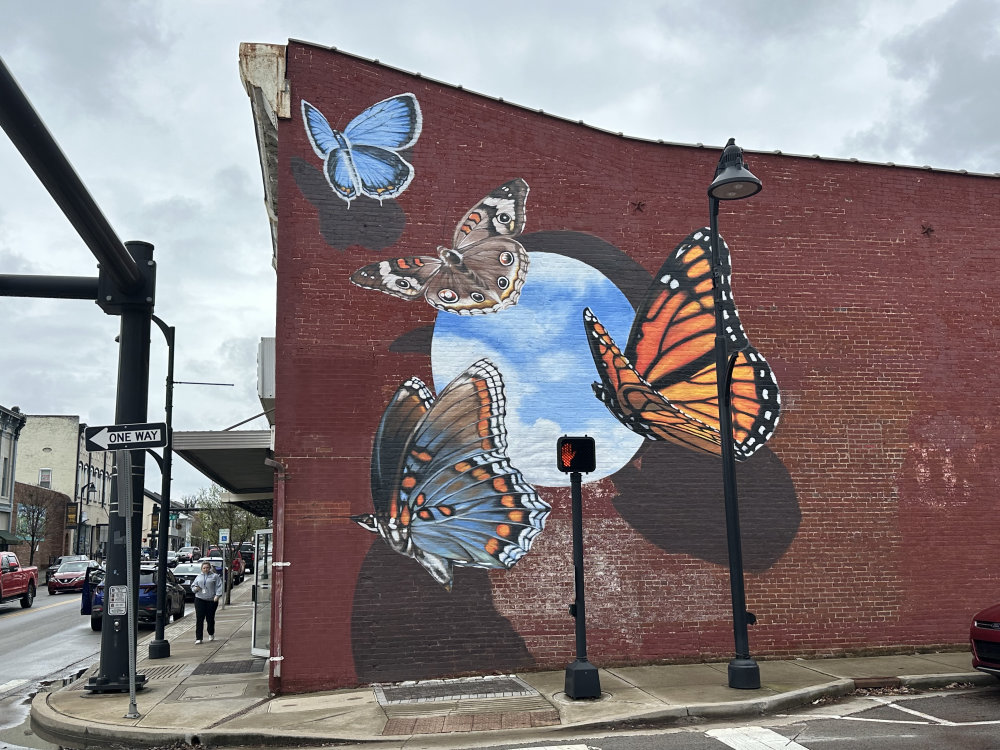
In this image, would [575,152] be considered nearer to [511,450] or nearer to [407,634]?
[511,450]

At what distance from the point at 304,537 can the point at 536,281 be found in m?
4.83

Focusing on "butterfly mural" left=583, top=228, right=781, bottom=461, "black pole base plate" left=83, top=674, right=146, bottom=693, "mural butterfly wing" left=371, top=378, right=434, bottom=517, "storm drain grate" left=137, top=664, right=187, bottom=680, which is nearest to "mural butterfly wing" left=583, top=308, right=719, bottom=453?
"butterfly mural" left=583, top=228, right=781, bottom=461

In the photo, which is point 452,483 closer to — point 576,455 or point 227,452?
point 576,455

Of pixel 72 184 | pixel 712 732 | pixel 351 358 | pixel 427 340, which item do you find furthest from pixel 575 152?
pixel 712 732

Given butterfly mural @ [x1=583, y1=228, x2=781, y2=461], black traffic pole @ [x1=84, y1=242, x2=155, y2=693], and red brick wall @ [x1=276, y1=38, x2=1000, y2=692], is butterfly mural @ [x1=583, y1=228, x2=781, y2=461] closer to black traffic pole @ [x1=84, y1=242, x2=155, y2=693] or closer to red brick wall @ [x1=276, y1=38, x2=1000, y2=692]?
red brick wall @ [x1=276, y1=38, x2=1000, y2=692]

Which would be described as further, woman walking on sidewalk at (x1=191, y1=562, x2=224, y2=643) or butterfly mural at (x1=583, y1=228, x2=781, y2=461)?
woman walking on sidewalk at (x1=191, y1=562, x2=224, y2=643)

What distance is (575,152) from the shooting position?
12727 millimetres

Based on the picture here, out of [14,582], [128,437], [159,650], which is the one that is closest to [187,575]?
[14,582]

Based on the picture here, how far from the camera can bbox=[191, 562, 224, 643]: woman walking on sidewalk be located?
1755cm

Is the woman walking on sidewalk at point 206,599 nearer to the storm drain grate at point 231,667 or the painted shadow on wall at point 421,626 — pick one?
the storm drain grate at point 231,667

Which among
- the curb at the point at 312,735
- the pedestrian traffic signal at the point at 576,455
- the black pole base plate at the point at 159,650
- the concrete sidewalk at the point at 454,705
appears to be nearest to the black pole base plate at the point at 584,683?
the concrete sidewalk at the point at 454,705

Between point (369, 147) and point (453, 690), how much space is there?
24.5ft

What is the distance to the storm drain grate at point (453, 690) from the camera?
32.4ft

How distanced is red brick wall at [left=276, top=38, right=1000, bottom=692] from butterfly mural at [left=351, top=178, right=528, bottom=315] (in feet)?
0.62
